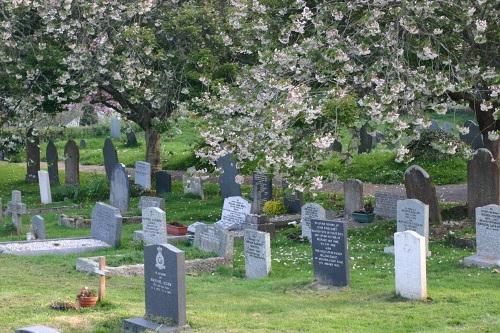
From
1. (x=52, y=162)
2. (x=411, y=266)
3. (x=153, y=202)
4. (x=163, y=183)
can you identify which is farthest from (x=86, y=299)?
(x=52, y=162)

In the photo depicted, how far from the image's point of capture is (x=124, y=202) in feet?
78.6

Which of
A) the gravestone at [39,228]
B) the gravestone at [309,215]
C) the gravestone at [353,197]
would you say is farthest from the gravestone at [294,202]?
the gravestone at [39,228]

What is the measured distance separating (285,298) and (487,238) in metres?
4.09

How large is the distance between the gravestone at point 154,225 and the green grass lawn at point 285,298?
18.8 inches

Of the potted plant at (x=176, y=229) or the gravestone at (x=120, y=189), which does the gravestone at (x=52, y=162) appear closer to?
the gravestone at (x=120, y=189)

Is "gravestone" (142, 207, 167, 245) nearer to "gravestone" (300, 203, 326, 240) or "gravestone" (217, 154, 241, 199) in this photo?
"gravestone" (300, 203, 326, 240)

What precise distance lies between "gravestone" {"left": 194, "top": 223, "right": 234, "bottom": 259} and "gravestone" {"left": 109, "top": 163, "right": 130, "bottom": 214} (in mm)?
5779

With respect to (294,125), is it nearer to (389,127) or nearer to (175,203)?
(389,127)

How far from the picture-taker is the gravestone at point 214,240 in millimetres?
17000

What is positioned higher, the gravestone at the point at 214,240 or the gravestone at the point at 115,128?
the gravestone at the point at 115,128

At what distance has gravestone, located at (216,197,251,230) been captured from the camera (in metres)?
20.5

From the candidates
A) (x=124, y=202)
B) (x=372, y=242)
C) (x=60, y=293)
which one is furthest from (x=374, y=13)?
(x=124, y=202)

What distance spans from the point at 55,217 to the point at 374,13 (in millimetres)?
10607

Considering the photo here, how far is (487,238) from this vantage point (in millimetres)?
15797
